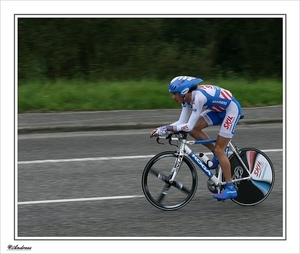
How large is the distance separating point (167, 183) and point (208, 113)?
1022 mm

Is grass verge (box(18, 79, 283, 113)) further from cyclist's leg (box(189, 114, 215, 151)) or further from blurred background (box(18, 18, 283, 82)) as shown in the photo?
cyclist's leg (box(189, 114, 215, 151))

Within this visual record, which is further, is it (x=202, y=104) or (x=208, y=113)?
(x=208, y=113)

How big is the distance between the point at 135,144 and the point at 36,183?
2.98 meters

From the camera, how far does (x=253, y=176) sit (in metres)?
8.08

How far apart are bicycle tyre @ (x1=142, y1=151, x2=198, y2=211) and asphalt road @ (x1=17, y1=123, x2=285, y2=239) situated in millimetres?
140

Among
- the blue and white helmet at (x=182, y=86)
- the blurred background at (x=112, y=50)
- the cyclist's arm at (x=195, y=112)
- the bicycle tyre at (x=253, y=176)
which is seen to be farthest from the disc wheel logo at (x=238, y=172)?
the blurred background at (x=112, y=50)

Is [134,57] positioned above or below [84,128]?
above

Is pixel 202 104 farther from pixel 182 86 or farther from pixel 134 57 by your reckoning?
pixel 134 57

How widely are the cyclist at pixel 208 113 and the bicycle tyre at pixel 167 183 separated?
331 mm

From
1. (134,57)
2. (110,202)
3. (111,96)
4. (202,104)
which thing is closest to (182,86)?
(202,104)

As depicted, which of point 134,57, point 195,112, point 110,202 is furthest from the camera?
point 134,57

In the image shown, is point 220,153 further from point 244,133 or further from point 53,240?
point 244,133

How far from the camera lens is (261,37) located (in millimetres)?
23109

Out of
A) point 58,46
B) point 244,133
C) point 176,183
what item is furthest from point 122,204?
point 58,46
